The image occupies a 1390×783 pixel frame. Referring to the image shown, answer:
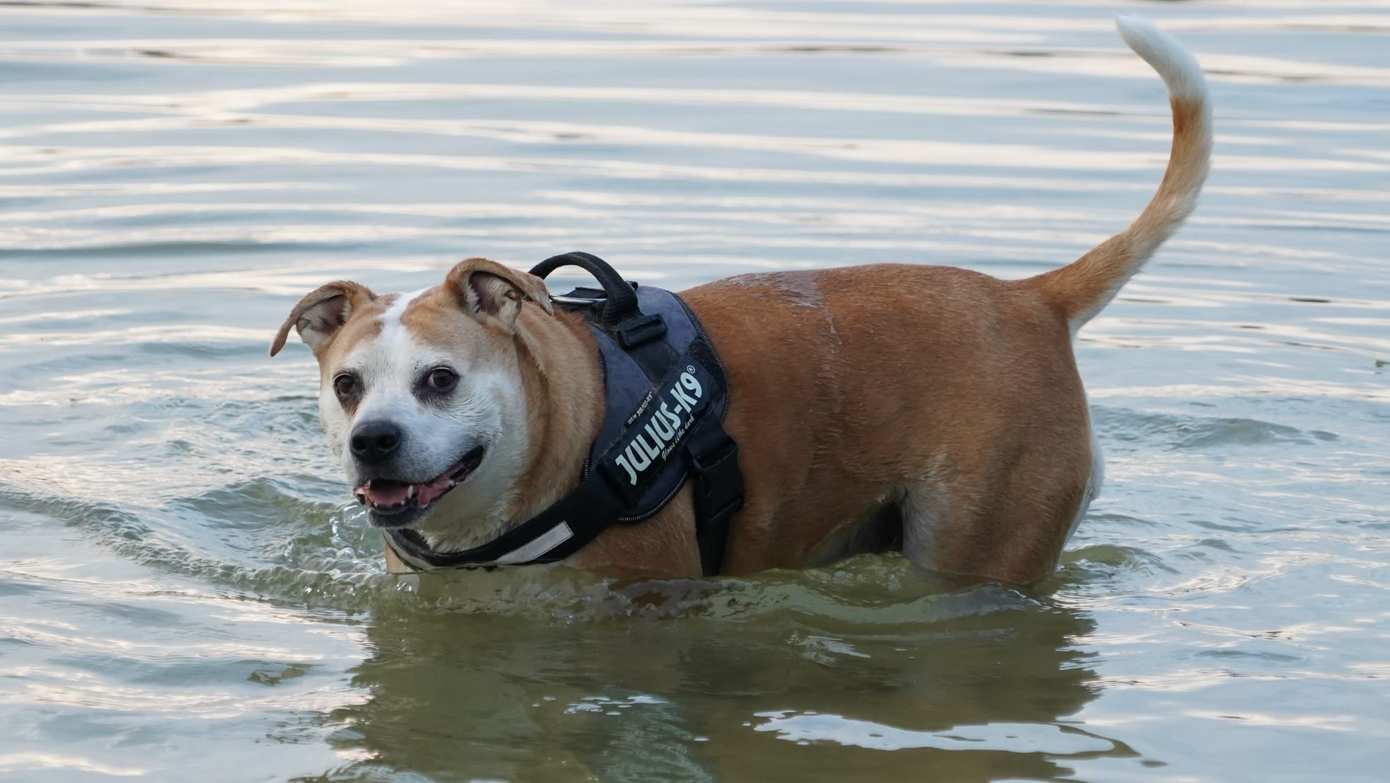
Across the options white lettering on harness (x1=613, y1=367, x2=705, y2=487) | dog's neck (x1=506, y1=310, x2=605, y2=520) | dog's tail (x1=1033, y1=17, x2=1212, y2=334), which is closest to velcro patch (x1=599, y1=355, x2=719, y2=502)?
white lettering on harness (x1=613, y1=367, x2=705, y2=487)

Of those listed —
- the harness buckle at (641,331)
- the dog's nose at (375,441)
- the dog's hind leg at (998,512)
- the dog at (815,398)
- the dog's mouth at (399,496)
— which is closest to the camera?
the dog's nose at (375,441)

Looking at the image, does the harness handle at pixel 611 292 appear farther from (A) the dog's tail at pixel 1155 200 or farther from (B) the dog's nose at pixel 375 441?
(A) the dog's tail at pixel 1155 200

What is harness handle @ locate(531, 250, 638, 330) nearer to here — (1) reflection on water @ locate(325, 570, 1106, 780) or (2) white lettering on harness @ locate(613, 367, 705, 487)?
(2) white lettering on harness @ locate(613, 367, 705, 487)

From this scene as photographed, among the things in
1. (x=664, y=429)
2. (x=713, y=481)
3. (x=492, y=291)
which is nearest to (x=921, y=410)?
(x=713, y=481)

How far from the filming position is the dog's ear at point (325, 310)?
5.82 meters

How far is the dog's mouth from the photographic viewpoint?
18.2ft

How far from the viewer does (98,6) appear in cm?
1928

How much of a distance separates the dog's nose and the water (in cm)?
72

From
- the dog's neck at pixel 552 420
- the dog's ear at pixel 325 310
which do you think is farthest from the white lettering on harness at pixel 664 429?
the dog's ear at pixel 325 310

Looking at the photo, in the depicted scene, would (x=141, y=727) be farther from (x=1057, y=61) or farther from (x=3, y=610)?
(x=1057, y=61)

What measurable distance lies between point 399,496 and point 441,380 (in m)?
0.35

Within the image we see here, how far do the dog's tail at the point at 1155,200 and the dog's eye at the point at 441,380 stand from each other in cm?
202

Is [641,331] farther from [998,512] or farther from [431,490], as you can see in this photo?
[998,512]

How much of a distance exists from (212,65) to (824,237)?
7.06 meters
